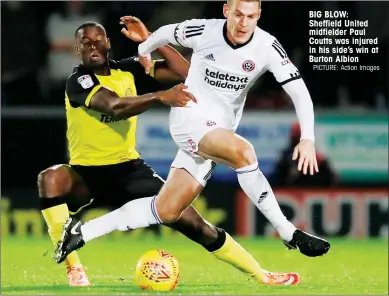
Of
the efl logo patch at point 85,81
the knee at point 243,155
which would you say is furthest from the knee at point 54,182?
the knee at point 243,155

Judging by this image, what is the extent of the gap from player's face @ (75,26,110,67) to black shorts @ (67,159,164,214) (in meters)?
0.90

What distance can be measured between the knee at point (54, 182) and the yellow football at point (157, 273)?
96 cm

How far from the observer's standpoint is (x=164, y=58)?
8.68m

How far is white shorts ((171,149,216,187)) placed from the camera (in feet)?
25.6

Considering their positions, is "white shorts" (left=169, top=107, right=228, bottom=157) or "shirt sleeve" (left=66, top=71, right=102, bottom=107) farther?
"shirt sleeve" (left=66, top=71, right=102, bottom=107)

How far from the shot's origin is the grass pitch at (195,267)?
26.5 feet

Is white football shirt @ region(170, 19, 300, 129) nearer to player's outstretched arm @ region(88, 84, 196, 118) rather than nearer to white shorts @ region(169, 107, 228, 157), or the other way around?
white shorts @ region(169, 107, 228, 157)

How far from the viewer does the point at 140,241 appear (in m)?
13.3

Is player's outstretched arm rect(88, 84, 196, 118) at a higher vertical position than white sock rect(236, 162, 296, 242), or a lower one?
higher

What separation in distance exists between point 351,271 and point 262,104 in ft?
13.5

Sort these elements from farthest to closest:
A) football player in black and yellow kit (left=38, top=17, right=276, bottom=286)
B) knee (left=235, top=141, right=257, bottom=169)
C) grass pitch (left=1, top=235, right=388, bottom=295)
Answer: football player in black and yellow kit (left=38, top=17, right=276, bottom=286) → grass pitch (left=1, top=235, right=388, bottom=295) → knee (left=235, top=141, right=257, bottom=169)

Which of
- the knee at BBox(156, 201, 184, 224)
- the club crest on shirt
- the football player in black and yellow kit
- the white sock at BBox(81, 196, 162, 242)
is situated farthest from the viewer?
the club crest on shirt

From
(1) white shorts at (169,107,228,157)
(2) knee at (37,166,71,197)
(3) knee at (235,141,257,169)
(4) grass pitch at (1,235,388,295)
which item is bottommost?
(4) grass pitch at (1,235,388,295)

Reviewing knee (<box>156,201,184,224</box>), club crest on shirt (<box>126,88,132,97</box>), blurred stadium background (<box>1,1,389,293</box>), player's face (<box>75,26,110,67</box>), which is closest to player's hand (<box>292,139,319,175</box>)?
knee (<box>156,201,184,224</box>)
